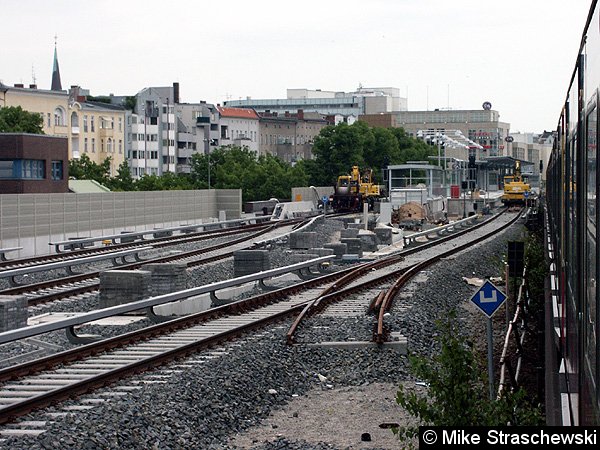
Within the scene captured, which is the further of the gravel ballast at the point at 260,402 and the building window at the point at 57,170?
the building window at the point at 57,170

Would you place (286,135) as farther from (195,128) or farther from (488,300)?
(488,300)

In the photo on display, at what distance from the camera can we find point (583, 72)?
27.9ft

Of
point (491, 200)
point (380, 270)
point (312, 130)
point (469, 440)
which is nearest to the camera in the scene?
point (469, 440)

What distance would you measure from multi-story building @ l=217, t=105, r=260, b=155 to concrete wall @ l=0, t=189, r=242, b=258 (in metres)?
95.7

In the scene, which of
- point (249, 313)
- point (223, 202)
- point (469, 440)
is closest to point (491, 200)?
point (223, 202)

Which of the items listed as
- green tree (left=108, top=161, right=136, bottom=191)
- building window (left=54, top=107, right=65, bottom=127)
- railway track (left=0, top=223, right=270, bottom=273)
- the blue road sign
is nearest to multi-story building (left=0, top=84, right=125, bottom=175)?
building window (left=54, top=107, right=65, bottom=127)

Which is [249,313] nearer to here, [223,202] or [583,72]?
[583,72]

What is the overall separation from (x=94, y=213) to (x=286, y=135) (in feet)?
422

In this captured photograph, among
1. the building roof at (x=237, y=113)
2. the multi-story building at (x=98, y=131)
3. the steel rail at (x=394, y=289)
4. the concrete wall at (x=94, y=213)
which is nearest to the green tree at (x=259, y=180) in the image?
the concrete wall at (x=94, y=213)

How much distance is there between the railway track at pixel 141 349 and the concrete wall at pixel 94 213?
16.2 meters

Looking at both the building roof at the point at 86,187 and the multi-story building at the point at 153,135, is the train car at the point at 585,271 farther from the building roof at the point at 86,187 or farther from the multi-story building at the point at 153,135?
the multi-story building at the point at 153,135

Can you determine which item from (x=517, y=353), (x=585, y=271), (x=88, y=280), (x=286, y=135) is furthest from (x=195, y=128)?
(x=585, y=271)

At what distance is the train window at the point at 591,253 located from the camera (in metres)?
6.32

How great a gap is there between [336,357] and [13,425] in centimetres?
609
